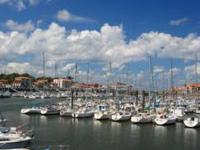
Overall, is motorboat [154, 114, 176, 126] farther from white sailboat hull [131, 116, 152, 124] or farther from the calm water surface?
white sailboat hull [131, 116, 152, 124]

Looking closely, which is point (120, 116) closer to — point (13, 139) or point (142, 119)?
point (142, 119)

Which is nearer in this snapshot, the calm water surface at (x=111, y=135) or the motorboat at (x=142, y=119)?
the calm water surface at (x=111, y=135)

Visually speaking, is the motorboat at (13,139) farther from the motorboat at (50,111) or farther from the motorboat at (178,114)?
the motorboat at (50,111)

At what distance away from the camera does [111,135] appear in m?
58.3

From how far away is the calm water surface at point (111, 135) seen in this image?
4950 cm

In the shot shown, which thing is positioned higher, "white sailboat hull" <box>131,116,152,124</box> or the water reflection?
"white sailboat hull" <box>131,116,152,124</box>

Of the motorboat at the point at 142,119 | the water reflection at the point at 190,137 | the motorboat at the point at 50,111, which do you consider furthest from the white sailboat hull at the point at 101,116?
the water reflection at the point at 190,137

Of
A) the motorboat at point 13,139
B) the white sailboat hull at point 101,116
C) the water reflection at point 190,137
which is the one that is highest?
the white sailboat hull at point 101,116

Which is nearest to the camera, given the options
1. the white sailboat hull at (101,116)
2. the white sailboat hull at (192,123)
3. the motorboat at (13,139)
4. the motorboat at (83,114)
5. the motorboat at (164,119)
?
the motorboat at (13,139)

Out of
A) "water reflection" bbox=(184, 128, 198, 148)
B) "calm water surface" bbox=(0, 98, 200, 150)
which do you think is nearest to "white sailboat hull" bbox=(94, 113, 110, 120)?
"calm water surface" bbox=(0, 98, 200, 150)

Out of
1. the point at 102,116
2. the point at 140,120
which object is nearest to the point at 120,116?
the point at 102,116

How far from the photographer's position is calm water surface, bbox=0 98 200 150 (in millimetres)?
49500

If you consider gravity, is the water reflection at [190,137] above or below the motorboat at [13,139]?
below

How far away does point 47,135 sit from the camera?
57.4 metres
